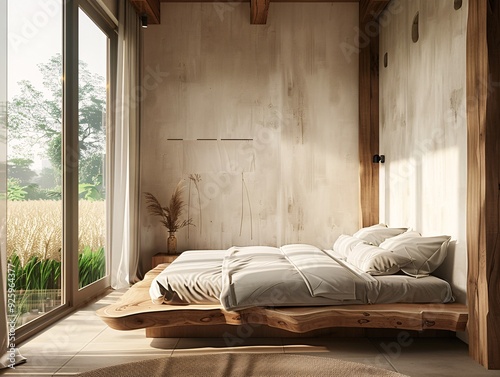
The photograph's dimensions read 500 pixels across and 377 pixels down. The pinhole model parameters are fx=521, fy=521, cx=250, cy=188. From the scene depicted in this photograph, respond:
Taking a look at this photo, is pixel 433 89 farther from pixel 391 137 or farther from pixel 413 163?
pixel 391 137

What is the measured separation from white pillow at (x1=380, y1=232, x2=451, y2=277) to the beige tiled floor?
45 cm

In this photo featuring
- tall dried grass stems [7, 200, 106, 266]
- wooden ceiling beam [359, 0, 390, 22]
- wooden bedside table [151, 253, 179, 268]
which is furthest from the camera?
wooden bedside table [151, 253, 179, 268]

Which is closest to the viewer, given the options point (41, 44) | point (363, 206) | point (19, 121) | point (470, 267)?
point (470, 267)

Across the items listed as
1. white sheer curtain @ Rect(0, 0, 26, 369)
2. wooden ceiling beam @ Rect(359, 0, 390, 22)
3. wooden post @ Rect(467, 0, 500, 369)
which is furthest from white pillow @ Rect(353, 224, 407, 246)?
white sheer curtain @ Rect(0, 0, 26, 369)

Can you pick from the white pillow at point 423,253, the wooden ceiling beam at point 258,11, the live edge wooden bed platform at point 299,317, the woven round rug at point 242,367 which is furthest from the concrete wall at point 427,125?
the wooden ceiling beam at point 258,11

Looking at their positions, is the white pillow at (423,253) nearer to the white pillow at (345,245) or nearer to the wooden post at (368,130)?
the white pillow at (345,245)

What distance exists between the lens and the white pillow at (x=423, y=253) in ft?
11.2

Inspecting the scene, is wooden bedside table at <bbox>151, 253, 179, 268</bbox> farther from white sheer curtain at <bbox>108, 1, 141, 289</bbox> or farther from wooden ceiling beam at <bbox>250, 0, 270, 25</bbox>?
wooden ceiling beam at <bbox>250, 0, 270, 25</bbox>

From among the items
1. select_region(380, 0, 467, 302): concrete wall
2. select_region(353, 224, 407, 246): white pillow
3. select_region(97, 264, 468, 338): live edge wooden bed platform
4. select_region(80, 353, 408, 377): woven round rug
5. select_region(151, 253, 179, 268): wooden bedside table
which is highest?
select_region(380, 0, 467, 302): concrete wall

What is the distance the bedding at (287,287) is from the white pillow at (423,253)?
0.07m

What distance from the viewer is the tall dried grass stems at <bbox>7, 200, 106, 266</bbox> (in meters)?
3.26

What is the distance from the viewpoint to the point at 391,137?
16.4 feet

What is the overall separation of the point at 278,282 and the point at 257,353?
1.40 feet

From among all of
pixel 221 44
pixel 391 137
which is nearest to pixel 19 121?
pixel 221 44
